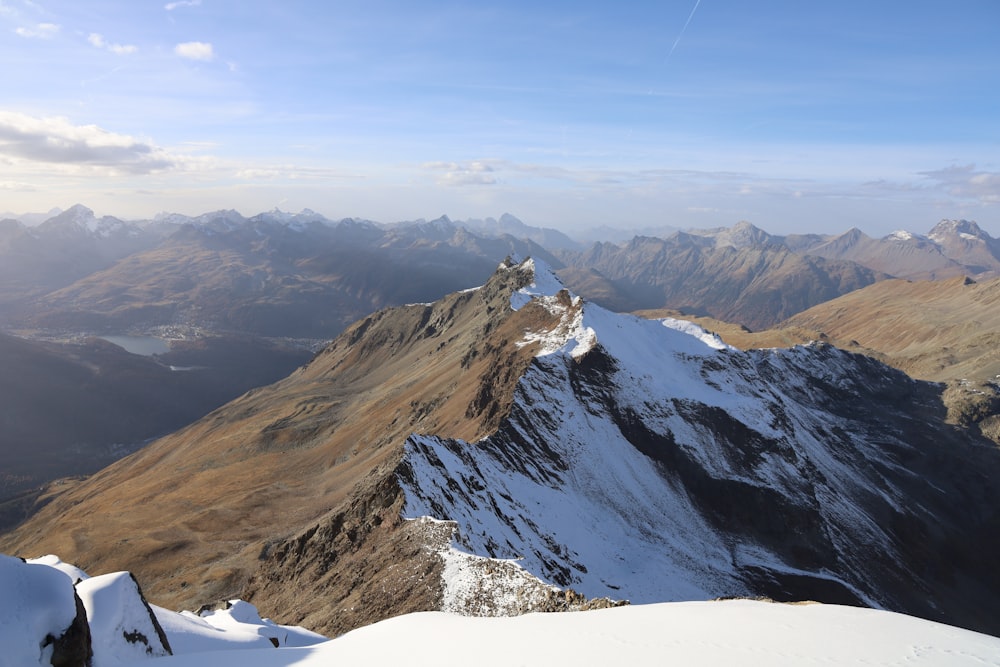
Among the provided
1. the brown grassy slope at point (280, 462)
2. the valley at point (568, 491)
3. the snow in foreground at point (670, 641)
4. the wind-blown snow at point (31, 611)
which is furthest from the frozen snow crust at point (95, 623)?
the brown grassy slope at point (280, 462)

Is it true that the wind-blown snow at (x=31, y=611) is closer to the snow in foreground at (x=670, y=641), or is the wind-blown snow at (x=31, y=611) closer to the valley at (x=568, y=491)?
the snow in foreground at (x=670, y=641)

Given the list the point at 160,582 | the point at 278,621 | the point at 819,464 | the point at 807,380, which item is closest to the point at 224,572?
the point at 160,582

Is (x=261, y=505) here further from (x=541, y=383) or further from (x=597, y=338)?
(x=597, y=338)

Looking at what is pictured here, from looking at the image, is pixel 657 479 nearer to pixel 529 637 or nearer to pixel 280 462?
pixel 529 637

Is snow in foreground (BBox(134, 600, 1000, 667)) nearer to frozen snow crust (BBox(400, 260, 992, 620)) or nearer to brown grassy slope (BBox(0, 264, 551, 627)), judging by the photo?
brown grassy slope (BBox(0, 264, 551, 627))

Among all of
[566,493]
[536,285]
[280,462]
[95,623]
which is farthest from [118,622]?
[536,285]
